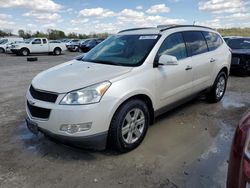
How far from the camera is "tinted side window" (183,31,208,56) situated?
4785mm

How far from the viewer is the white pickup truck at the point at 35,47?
931 inches

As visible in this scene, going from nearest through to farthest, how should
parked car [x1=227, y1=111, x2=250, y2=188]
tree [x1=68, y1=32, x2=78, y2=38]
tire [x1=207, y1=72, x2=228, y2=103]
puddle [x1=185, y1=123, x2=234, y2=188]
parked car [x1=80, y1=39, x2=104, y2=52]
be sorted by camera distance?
1. parked car [x1=227, y1=111, x2=250, y2=188]
2. puddle [x1=185, y1=123, x2=234, y2=188]
3. tire [x1=207, y1=72, x2=228, y2=103]
4. parked car [x1=80, y1=39, x2=104, y2=52]
5. tree [x1=68, y1=32, x2=78, y2=38]

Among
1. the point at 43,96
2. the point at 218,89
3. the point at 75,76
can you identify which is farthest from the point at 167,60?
the point at 218,89

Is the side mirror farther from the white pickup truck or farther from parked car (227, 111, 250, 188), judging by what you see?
the white pickup truck

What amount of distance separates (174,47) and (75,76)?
6.12 feet

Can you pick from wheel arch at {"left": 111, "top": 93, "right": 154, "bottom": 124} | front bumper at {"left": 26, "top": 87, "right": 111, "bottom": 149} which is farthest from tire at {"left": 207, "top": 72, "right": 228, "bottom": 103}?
front bumper at {"left": 26, "top": 87, "right": 111, "bottom": 149}

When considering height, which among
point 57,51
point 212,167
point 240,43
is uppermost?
point 240,43

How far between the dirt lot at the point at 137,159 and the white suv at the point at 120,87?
0.31 meters

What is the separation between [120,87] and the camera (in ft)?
10.9

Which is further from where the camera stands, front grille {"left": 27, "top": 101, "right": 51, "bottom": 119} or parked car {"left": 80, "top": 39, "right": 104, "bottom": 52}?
parked car {"left": 80, "top": 39, "right": 104, "bottom": 52}

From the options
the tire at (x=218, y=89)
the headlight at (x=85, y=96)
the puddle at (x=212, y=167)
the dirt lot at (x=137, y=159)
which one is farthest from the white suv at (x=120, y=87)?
the puddle at (x=212, y=167)

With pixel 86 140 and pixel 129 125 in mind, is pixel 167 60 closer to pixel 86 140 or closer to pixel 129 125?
pixel 129 125

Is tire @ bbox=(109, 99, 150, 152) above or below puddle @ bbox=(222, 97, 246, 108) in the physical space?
above

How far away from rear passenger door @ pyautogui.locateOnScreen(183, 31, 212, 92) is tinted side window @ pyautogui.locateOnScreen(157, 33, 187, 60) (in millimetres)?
171
